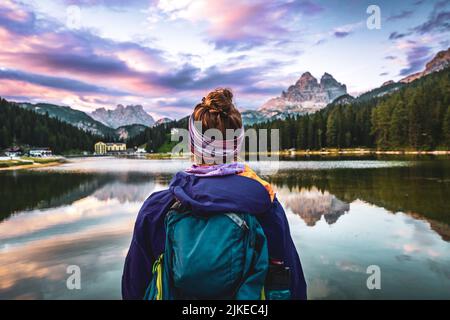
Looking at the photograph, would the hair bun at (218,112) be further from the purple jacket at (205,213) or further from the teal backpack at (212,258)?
the teal backpack at (212,258)

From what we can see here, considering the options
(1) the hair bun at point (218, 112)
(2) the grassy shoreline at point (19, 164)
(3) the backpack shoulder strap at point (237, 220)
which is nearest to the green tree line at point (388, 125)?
(2) the grassy shoreline at point (19, 164)

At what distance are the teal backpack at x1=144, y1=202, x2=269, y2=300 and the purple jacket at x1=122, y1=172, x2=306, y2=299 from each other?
11 cm

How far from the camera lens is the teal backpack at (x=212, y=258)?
239 cm

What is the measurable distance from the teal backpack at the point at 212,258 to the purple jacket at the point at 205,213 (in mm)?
108

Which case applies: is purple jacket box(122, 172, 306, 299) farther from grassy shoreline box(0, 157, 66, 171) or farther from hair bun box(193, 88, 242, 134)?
grassy shoreline box(0, 157, 66, 171)

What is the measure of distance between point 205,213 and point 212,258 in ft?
1.01

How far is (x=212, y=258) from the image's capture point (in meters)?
2.37

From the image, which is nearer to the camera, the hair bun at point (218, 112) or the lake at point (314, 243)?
the hair bun at point (218, 112)

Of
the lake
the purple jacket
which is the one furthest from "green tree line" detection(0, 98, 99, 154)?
the purple jacket

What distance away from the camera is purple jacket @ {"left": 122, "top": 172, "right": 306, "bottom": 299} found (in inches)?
95.7

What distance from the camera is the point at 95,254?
9852 mm

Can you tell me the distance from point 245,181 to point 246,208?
19 cm
